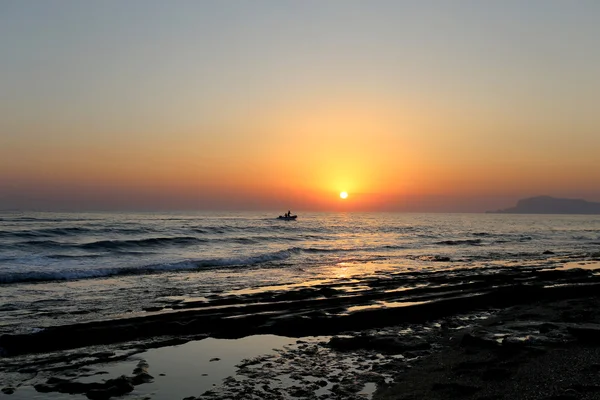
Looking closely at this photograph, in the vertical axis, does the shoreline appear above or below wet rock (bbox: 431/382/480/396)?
below

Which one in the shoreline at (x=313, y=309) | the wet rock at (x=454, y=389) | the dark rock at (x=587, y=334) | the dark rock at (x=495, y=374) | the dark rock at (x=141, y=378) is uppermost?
the dark rock at (x=587, y=334)

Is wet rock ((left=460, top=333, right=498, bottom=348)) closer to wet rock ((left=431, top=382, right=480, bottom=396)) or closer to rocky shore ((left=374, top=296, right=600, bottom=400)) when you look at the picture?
rocky shore ((left=374, top=296, right=600, bottom=400))

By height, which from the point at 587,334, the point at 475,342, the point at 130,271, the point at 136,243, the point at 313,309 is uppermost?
the point at 587,334

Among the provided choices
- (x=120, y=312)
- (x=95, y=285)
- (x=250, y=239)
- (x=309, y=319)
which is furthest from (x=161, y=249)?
(x=309, y=319)

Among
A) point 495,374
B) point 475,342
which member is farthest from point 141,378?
point 475,342

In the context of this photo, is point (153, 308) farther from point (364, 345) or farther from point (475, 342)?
point (475, 342)

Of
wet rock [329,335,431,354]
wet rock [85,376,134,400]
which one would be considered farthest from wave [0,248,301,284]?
wet rock [329,335,431,354]

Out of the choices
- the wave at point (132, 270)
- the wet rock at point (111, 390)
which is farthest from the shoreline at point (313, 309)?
the wave at point (132, 270)

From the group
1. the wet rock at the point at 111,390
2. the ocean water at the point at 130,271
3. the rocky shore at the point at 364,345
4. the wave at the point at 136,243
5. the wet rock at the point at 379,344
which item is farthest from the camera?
the wave at the point at 136,243

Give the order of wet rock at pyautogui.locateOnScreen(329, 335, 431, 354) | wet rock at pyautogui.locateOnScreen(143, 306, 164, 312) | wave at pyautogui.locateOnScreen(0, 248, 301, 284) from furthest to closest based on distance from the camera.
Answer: wave at pyautogui.locateOnScreen(0, 248, 301, 284) < wet rock at pyautogui.locateOnScreen(143, 306, 164, 312) < wet rock at pyautogui.locateOnScreen(329, 335, 431, 354)

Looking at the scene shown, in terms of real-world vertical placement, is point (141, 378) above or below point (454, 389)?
below

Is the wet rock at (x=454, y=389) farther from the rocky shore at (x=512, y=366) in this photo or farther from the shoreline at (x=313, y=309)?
the shoreline at (x=313, y=309)

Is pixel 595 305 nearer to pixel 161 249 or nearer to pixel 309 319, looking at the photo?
pixel 309 319

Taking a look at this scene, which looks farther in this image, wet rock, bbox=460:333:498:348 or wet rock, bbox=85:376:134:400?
wet rock, bbox=460:333:498:348
